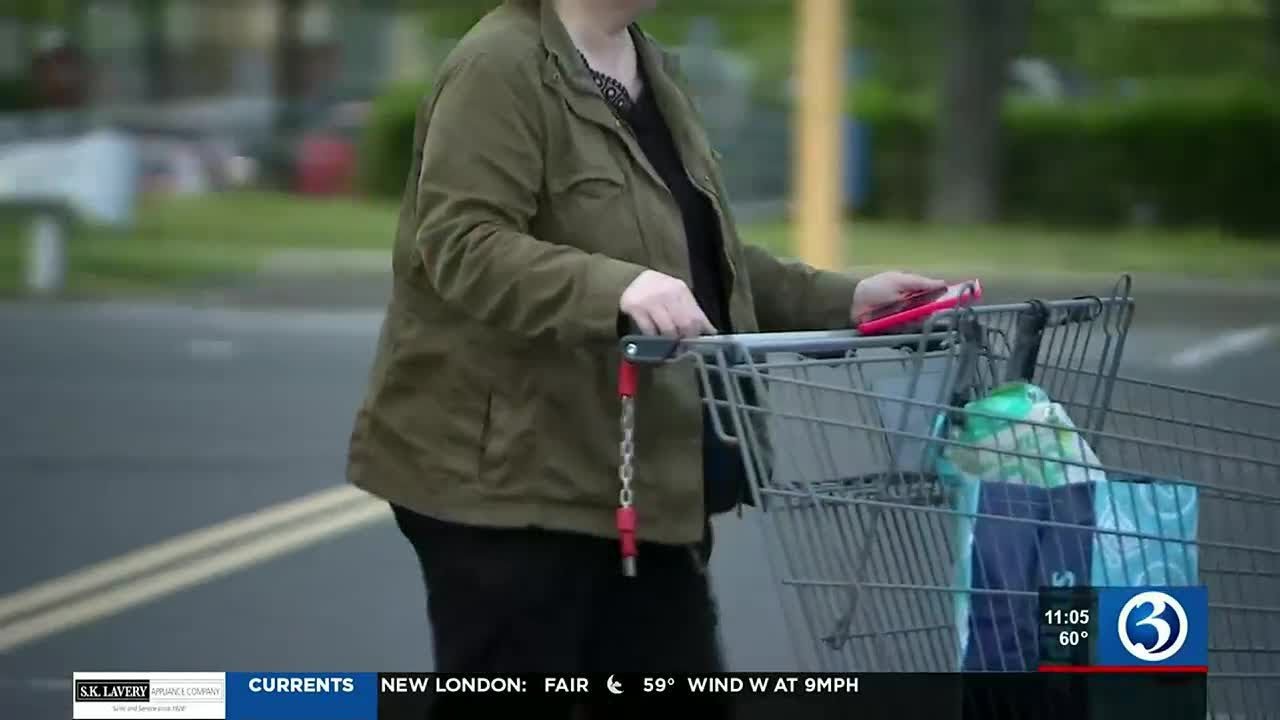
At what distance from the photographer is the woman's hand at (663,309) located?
10.1 ft

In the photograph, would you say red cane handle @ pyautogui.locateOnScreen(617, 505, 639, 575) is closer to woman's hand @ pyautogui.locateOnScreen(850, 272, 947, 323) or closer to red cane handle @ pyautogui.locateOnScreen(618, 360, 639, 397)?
red cane handle @ pyautogui.locateOnScreen(618, 360, 639, 397)

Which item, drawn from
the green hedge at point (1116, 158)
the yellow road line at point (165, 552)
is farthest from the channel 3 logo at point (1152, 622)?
the green hedge at point (1116, 158)

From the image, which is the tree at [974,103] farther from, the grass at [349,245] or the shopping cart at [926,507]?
the shopping cart at [926,507]

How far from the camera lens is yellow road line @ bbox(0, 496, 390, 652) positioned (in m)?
6.62

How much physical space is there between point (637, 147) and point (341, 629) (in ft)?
11.6

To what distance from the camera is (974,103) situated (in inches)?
911

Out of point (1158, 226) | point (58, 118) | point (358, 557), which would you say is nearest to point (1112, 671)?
point (358, 557)

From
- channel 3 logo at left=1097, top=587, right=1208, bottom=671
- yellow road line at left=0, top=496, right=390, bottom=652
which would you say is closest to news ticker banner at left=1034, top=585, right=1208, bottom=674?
channel 3 logo at left=1097, top=587, right=1208, bottom=671

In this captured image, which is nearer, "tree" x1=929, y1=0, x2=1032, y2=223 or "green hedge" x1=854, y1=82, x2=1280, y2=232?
"green hedge" x1=854, y1=82, x2=1280, y2=232

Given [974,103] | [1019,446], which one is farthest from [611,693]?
[974,103]

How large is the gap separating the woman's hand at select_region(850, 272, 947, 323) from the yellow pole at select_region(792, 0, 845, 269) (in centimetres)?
1107

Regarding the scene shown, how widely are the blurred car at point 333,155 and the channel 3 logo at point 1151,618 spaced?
23.0 metres

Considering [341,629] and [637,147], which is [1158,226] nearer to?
[341,629]

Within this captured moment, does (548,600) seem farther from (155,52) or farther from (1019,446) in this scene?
(155,52)
